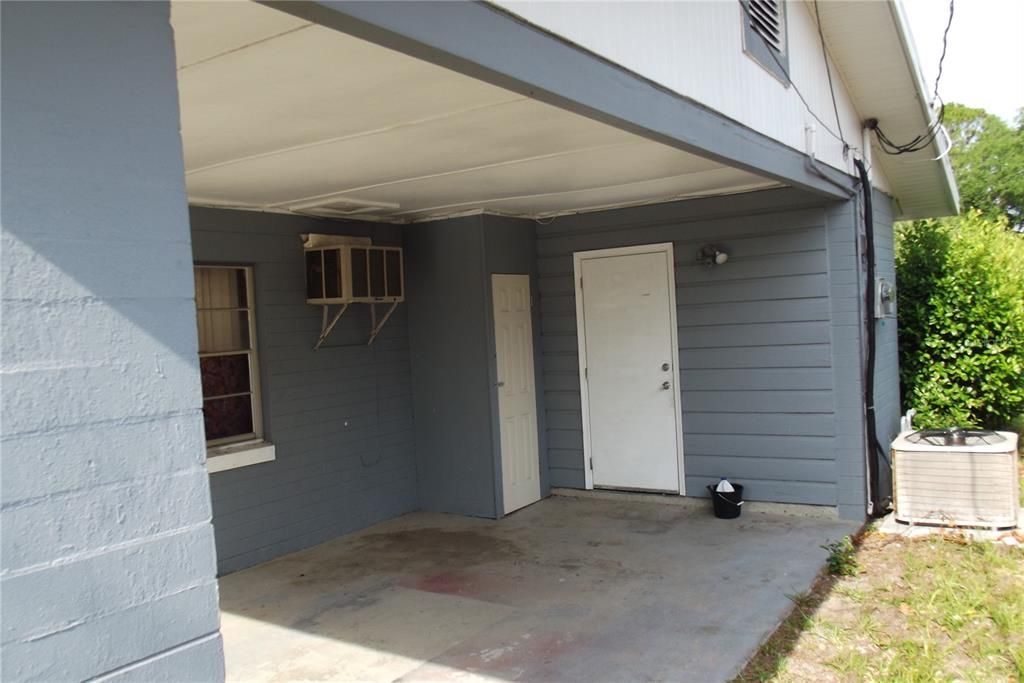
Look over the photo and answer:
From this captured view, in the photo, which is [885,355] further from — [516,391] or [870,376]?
[516,391]

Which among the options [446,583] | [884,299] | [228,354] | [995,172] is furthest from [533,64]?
[995,172]

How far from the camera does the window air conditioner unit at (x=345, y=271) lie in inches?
216

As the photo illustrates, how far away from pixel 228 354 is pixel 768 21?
387 centimetres

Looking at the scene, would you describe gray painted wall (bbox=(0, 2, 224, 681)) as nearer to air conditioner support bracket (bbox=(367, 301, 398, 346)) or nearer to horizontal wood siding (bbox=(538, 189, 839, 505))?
air conditioner support bracket (bbox=(367, 301, 398, 346))

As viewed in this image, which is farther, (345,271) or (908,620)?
(345,271)

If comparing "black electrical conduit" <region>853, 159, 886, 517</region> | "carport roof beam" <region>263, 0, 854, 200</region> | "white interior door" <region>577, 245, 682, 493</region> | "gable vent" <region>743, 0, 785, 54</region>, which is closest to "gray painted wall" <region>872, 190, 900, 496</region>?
"black electrical conduit" <region>853, 159, 886, 517</region>

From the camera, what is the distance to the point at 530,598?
4.41 meters

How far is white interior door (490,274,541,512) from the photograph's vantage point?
6289 mm

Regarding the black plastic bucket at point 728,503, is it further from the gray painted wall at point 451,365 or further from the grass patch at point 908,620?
the gray painted wall at point 451,365

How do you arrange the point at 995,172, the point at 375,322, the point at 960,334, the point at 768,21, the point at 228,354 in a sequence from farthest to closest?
the point at 995,172 < the point at 960,334 < the point at 375,322 < the point at 228,354 < the point at 768,21

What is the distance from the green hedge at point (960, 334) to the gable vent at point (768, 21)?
3.69 m

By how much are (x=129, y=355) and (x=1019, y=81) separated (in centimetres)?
2919

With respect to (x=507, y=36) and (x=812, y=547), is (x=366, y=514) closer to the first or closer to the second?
(x=812, y=547)

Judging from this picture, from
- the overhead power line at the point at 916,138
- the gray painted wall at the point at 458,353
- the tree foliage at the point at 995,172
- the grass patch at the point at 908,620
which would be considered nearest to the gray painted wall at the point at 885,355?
the overhead power line at the point at 916,138
